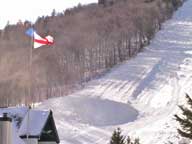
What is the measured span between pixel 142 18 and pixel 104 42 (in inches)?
693

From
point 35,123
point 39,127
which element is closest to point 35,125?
point 35,123

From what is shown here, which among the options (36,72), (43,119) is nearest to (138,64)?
(36,72)

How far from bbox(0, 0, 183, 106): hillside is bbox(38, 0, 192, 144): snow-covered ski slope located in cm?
532

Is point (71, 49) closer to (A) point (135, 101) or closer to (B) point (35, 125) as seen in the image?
(A) point (135, 101)

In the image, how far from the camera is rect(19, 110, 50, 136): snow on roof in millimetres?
32406

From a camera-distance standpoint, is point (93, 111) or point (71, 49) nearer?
point (93, 111)

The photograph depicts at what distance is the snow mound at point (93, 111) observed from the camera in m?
78.7

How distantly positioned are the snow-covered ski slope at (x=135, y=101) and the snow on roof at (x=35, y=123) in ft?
82.4

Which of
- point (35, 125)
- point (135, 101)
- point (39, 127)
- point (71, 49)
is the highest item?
point (35, 125)

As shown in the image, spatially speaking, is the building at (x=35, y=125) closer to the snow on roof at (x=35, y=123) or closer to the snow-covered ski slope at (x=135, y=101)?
the snow on roof at (x=35, y=123)

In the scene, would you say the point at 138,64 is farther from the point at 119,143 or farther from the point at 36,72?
the point at 119,143

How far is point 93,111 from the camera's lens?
3339 inches

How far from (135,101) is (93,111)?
726 centimetres

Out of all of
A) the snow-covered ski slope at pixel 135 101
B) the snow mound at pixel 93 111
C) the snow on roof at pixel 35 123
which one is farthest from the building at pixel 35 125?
the snow mound at pixel 93 111
